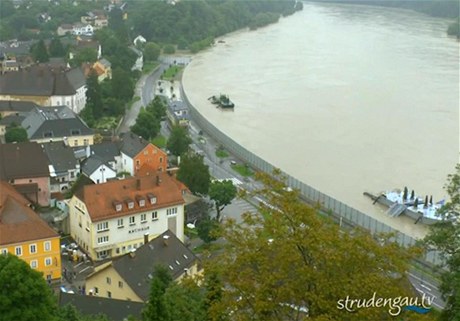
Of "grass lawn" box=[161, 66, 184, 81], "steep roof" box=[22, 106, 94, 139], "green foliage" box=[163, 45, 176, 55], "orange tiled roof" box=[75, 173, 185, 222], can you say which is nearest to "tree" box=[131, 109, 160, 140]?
"steep roof" box=[22, 106, 94, 139]

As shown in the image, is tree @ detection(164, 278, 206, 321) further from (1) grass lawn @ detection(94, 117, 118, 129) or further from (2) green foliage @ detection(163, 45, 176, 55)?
(2) green foliage @ detection(163, 45, 176, 55)

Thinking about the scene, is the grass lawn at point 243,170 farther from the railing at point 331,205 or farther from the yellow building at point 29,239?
the yellow building at point 29,239

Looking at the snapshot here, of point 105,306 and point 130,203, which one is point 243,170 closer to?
point 130,203

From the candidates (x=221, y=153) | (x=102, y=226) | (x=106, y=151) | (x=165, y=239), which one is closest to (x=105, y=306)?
(x=165, y=239)

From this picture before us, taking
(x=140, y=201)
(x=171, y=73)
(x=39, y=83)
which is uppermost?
(x=140, y=201)

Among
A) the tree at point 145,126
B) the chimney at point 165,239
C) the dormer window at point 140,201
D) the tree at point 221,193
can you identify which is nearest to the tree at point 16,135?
the tree at point 145,126

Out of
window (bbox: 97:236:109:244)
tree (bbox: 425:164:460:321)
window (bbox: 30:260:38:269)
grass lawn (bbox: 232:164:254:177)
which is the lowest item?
grass lawn (bbox: 232:164:254:177)
